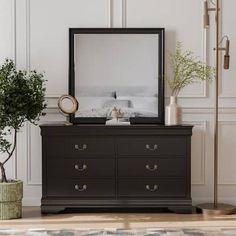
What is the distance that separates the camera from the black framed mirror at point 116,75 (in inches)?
188

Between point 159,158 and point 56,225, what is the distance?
3.35ft

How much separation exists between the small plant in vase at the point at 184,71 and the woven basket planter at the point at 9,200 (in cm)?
138

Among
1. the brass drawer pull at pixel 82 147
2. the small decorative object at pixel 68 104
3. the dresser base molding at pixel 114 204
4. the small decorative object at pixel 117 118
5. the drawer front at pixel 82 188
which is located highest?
the small decorative object at pixel 68 104

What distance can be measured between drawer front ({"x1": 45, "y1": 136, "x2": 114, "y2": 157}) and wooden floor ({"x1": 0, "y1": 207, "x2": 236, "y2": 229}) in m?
0.51

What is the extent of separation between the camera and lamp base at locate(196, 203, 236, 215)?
445 centimetres

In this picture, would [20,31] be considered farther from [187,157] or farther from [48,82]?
[187,157]

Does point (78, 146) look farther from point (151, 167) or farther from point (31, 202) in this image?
point (31, 202)

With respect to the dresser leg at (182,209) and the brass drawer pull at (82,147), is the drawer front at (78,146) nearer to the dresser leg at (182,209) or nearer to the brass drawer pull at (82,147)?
the brass drawer pull at (82,147)

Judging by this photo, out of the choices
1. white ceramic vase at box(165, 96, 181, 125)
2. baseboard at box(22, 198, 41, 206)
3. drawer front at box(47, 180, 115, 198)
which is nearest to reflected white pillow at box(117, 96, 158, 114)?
white ceramic vase at box(165, 96, 181, 125)

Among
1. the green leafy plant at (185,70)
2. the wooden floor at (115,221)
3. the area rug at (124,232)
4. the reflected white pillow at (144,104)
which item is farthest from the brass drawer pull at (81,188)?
the green leafy plant at (185,70)

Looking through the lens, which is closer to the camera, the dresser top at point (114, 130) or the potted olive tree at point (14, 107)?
the potted olive tree at point (14, 107)

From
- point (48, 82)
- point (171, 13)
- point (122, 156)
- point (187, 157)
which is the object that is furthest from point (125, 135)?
point (171, 13)

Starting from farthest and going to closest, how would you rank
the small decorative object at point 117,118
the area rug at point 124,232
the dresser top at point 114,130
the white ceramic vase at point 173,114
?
1. the small decorative object at point 117,118
2. the white ceramic vase at point 173,114
3. the dresser top at point 114,130
4. the area rug at point 124,232

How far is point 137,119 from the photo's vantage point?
4770mm
